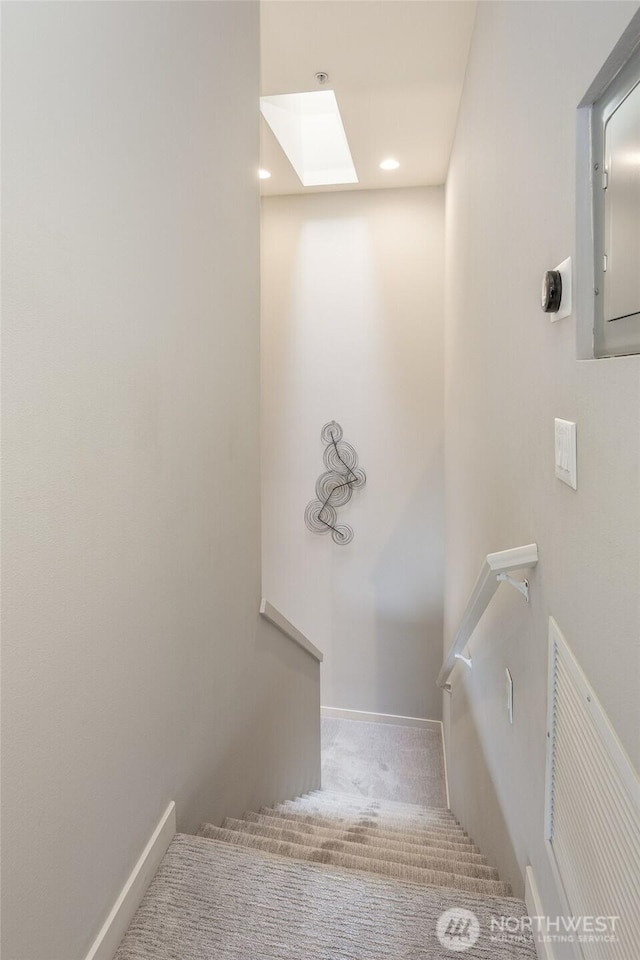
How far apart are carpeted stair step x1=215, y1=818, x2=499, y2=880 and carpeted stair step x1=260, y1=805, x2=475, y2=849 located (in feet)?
1.23

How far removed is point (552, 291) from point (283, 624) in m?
1.69

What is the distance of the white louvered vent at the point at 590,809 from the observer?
753 millimetres

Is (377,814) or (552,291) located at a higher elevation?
(552,291)

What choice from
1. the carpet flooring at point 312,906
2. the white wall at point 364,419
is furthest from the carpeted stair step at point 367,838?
the white wall at point 364,419

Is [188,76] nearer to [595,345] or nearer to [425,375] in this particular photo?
[595,345]

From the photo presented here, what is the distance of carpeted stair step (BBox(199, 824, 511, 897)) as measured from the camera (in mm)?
1522

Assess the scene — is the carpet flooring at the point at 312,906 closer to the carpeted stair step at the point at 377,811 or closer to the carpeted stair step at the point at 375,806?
the carpeted stair step at the point at 377,811

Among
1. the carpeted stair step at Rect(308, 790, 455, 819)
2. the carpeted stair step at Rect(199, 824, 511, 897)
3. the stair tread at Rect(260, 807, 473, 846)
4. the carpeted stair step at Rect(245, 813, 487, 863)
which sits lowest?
the carpeted stair step at Rect(308, 790, 455, 819)

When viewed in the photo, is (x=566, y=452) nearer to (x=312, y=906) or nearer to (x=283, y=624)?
(x=312, y=906)

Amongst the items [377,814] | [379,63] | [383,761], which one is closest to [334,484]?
[383,761]

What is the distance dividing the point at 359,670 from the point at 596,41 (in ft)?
14.1

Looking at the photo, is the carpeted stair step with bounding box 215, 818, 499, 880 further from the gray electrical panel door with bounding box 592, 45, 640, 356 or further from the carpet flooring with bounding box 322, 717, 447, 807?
the carpet flooring with bounding box 322, 717, 447, 807

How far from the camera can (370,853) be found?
177cm

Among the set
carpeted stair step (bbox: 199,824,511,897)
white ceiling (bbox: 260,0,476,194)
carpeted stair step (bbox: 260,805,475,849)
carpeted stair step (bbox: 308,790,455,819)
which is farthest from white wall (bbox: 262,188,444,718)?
carpeted stair step (bbox: 199,824,511,897)
